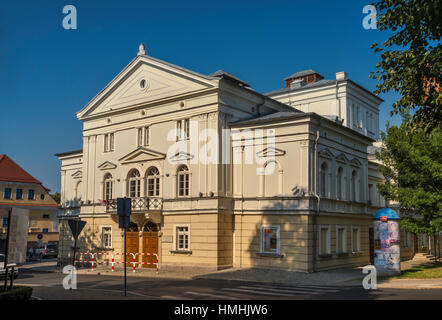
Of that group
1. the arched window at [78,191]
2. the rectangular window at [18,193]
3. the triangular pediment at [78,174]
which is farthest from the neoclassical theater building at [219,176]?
the rectangular window at [18,193]

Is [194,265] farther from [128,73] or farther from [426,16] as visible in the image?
[426,16]

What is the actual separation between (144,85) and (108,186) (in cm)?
786

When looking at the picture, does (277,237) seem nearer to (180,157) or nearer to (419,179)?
(180,157)

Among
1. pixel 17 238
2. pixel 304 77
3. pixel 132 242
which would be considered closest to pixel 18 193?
pixel 132 242

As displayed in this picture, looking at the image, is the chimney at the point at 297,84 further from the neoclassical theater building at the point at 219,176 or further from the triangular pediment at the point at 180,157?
the triangular pediment at the point at 180,157

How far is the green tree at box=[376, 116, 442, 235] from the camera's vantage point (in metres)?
26.0

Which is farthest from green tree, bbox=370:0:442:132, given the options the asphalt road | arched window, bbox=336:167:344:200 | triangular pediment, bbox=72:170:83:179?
triangular pediment, bbox=72:170:83:179

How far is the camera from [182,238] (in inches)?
1161

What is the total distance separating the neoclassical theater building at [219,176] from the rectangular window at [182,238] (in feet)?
0.21

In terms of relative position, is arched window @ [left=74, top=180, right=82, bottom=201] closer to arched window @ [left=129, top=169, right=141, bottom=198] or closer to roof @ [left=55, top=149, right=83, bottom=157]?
roof @ [left=55, top=149, right=83, bottom=157]

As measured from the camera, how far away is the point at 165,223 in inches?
1187

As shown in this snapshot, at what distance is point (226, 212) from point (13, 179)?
4242 cm
